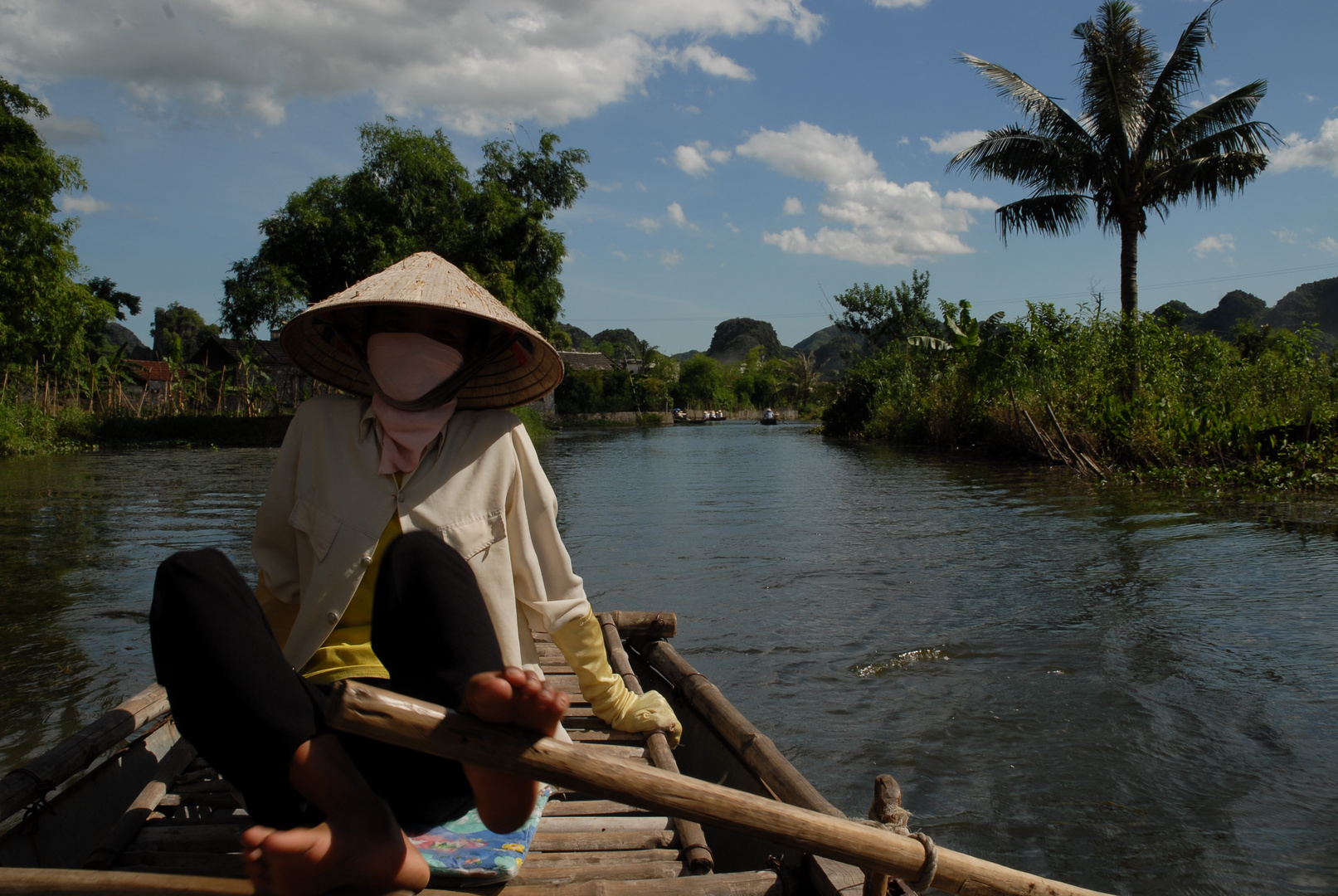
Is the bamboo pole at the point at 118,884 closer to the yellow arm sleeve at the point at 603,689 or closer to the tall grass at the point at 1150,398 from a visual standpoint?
the yellow arm sleeve at the point at 603,689

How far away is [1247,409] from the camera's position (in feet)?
37.2

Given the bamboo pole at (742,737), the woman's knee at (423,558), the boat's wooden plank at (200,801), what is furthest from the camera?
the boat's wooden plank at (200,801)

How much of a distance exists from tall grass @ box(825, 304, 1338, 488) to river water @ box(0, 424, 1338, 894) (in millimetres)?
1533

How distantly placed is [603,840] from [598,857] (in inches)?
3.1

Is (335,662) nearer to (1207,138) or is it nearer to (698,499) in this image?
(698,499)

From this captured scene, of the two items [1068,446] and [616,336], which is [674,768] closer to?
[1068,446]

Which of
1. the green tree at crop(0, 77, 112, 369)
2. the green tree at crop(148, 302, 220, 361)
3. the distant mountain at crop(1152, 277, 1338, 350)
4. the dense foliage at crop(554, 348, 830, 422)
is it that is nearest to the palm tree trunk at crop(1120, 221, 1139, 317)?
the green tree at crop(0, 77, 112, 369)

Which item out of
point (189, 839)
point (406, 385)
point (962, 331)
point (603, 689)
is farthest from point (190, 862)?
point (962, 331)

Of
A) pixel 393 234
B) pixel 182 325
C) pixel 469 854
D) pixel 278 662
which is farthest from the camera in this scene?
pixel 182 325

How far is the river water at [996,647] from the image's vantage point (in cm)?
298

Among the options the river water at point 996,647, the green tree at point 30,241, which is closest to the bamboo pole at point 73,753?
the river water at point 996,647

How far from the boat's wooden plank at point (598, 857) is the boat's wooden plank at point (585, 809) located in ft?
0.69

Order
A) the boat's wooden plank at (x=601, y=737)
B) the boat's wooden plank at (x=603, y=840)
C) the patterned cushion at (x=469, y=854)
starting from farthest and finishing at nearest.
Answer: the boat's wooden plank at (x=601, y=737) < the boat's wooden plank at (x=603, y=840) < the patterned cushion at (x=469, y=854)

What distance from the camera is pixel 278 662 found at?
1354 mm
